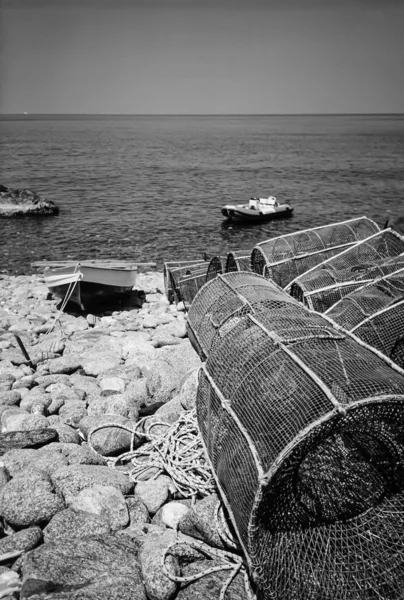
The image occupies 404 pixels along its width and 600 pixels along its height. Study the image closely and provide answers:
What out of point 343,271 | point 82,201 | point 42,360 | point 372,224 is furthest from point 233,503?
point 82,201

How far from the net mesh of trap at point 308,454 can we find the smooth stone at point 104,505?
102 cm

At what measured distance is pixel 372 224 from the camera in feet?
40.7

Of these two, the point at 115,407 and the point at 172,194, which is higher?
the point at 115,407

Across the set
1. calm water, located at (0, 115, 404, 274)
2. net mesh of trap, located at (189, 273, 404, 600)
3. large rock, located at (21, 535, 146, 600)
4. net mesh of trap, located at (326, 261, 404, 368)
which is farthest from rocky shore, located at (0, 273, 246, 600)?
calm water, located at (0, 115, 404, 274)

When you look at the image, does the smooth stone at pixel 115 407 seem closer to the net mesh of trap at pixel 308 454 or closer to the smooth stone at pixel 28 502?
the net mesh of trap at pixel 308 454

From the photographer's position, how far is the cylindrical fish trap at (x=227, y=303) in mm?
6797

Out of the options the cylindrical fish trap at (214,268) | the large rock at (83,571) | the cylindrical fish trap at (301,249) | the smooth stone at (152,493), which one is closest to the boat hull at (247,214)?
the cylindrical fish trap at (301,249)

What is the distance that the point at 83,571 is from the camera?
168 inches

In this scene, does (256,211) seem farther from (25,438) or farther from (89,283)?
(25,438)

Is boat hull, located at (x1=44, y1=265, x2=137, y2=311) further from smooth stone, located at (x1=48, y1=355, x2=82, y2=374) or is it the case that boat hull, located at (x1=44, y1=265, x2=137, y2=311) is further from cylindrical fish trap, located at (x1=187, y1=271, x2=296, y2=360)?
cylindrical fish trap, located at (x1=187, y1=271, x2=296, y2=360)

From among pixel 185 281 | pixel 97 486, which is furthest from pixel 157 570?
pixel 185 281

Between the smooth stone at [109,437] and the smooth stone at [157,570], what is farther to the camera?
the smooth stone at [109,437]

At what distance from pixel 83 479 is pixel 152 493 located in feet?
2.55

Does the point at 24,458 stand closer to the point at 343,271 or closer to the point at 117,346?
the point at 117,346
